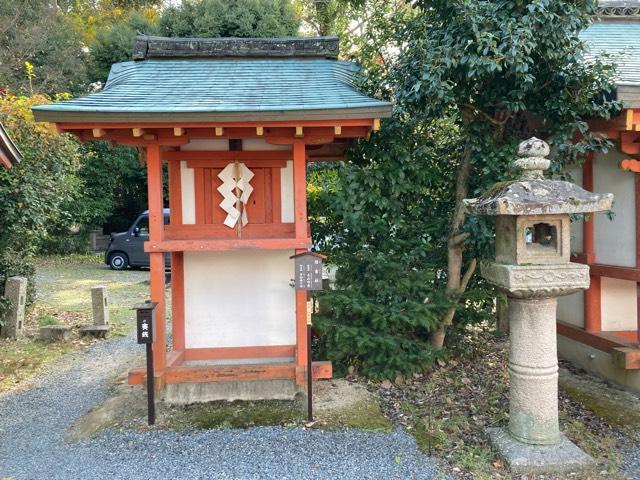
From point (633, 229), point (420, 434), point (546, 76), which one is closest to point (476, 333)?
point (633, 229)

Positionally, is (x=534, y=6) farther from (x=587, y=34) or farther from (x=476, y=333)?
(x=476, y=333)

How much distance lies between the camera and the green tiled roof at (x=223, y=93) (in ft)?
13.8

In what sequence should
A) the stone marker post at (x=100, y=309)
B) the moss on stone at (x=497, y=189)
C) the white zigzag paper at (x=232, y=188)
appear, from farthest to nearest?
1. the stone marker post at (x=100, y=309)
2. the white zigzag paper at (x=232, y=188)
3. the moss on stone at (x=497, y=189)

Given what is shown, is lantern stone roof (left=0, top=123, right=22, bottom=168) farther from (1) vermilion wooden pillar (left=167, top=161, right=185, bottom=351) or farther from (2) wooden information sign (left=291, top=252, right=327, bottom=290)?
(2) wooden information sign (left=291, top=252, right=327, bottom=290)

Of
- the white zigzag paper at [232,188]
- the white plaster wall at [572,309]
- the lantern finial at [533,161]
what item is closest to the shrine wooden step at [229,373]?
the white zigzag paper at [232,188]

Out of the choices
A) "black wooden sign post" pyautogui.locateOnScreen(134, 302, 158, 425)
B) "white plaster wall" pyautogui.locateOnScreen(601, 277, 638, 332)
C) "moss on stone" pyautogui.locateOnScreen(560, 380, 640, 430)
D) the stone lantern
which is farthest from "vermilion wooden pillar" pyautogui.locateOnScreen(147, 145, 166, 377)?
"white plaster wall" pyautogui.locateOnScreen(601, 277, 638, 332)

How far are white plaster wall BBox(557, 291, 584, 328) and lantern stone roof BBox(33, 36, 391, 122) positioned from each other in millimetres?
3743

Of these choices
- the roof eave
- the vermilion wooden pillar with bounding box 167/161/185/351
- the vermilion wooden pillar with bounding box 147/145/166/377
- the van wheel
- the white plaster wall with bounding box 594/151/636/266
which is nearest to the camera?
the roof eave

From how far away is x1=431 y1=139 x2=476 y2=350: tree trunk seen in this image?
5.34 metres

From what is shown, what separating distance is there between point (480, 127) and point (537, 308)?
2.32 m

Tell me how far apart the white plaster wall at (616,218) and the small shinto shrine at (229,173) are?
9.83 feet

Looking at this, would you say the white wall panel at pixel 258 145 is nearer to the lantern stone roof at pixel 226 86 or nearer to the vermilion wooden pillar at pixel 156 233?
the lantern stone roof at pixel 226 86

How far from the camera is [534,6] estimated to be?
4348 mm

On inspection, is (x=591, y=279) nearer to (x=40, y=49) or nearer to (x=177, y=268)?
(x=177, y=268)
